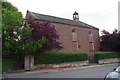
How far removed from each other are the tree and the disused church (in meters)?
13.4

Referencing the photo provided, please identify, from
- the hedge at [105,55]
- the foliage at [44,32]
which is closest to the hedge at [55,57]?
the foliage at [44,32]

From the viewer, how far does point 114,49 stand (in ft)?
128

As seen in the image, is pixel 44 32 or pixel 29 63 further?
pixel 29 63

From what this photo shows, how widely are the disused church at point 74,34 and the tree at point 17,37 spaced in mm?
13381

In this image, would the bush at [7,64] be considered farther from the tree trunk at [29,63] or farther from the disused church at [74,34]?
the disused church at [74,34]

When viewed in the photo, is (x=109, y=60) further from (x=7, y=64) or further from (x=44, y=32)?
(x=7, y=64)

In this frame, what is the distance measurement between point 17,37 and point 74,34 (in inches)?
792

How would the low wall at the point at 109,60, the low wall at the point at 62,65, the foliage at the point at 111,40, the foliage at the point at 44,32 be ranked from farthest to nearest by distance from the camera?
the foliage at the point at 111,40
the low wall at the point at 109,60
the low wall at the point at 62,65
the foliage at the point at 44,32

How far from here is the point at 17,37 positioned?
21.1m

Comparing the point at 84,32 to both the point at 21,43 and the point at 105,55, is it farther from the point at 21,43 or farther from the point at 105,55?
the point at 21,43

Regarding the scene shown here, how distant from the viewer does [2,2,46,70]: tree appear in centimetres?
1983

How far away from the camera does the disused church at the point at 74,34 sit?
36344mm

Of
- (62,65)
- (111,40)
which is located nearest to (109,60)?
(111,40)

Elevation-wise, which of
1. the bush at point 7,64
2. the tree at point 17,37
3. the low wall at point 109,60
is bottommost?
the low wall at point 109,60
